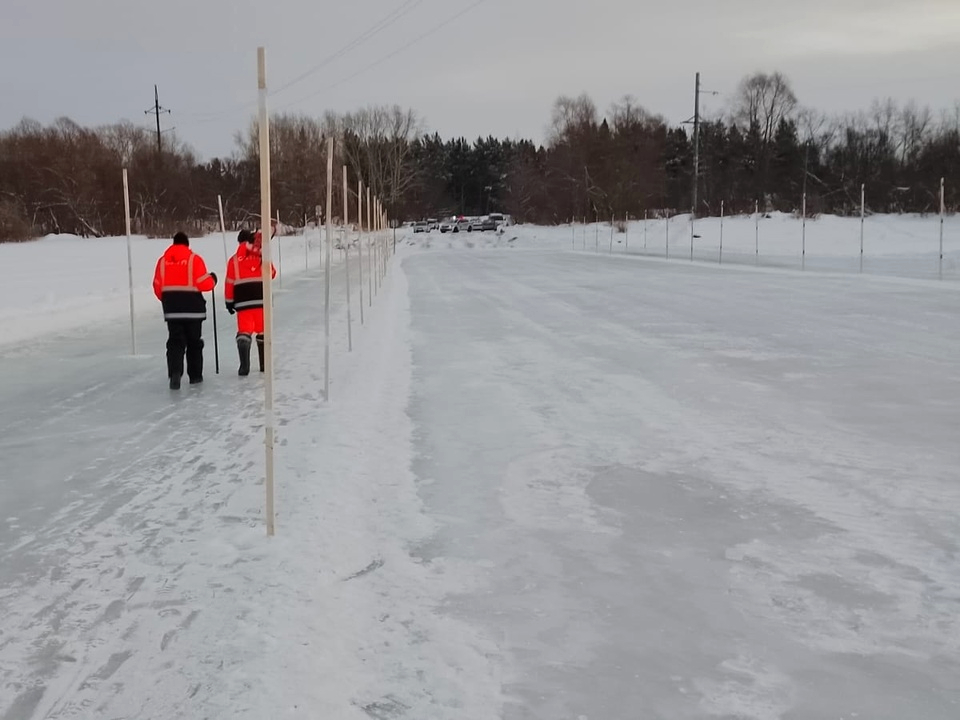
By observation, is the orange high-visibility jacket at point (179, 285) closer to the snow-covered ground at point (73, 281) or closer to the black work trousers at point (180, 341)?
the black work trousers at point (180, 341)

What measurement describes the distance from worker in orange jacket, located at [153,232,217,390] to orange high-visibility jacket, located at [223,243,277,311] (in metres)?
0.67

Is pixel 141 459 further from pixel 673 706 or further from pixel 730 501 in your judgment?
pixel 673 706

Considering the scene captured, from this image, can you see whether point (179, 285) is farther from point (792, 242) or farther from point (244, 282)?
point (792, 242)

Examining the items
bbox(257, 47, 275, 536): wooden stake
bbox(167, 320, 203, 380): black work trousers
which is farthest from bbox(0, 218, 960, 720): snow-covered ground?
bbox(167, 320, 203, 380): black work trousers

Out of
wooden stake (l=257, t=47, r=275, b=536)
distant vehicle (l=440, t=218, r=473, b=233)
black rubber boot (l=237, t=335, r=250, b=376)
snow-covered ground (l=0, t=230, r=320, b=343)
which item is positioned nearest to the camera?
wooden stake (l=257, t=47, r=275, b=536)

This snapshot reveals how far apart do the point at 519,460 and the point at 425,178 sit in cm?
10640

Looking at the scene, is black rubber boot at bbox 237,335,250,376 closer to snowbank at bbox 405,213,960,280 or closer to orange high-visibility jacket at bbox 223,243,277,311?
orange high-visibility jacket at bbox 223,243,277,311

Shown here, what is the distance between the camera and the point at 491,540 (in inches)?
194

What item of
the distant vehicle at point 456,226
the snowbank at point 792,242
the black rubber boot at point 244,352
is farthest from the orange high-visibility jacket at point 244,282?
the distant vehicle at point 456,226

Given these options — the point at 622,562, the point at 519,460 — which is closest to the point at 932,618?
the point at 622,562

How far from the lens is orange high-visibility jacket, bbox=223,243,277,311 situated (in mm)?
10352

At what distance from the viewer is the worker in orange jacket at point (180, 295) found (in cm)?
952

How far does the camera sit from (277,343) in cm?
1346

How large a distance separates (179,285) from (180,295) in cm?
11
